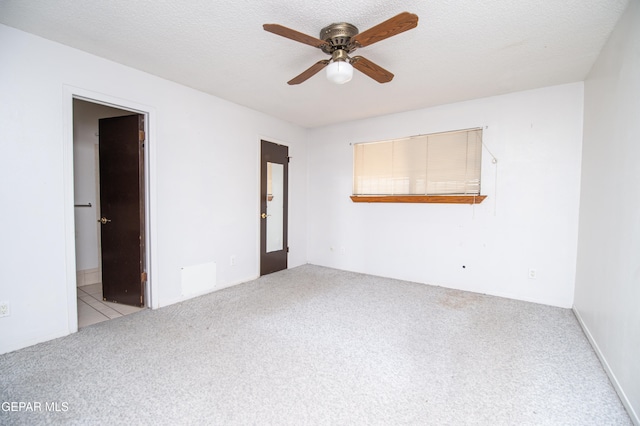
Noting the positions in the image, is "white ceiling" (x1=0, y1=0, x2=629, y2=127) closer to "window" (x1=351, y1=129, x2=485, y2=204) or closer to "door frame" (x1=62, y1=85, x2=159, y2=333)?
"door frame" (x1=62, y1=85, x2=159, y2=333)

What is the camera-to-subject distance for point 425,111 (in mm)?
3957

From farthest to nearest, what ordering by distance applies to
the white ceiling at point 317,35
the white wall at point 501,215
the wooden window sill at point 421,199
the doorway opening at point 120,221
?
the wooden window sill at point 421,199 < the white wall at point 501,215 < the doorway opening at point 120,221 < the white ceiling at point 317,35

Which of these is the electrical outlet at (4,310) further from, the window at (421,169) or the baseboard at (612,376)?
the baseboard at (612,376)

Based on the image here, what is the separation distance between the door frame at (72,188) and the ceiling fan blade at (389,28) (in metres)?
2.34

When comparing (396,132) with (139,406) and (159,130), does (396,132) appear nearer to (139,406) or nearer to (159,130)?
(159,130)

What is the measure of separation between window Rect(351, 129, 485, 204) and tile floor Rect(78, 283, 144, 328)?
135 inches

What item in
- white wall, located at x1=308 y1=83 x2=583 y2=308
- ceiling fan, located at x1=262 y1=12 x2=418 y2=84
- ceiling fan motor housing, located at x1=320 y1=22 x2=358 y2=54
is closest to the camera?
ceiling fan, located at x1=262 y1=12 x2=418 y2=84

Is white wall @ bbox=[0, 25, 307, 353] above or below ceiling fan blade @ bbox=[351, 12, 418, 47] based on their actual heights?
below

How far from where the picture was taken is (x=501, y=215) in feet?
11.5

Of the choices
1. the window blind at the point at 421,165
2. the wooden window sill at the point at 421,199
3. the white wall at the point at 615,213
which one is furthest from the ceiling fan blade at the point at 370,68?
the wooden window sill at the point at 421,199

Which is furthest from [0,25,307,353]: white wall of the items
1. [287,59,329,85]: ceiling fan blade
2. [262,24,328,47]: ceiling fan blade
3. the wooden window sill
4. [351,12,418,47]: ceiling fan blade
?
[351,12,418,47]: ceiling fan blade

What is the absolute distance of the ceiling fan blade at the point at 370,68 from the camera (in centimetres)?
215

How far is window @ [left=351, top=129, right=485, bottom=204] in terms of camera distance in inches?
144

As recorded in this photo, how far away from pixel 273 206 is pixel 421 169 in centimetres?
237
